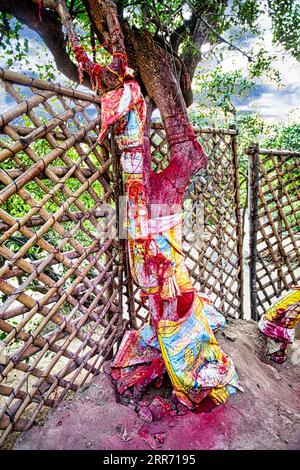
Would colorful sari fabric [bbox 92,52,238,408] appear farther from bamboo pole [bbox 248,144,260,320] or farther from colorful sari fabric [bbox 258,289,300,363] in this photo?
bamboo pole [bbox 248,144,260,320]

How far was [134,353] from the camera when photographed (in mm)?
1771

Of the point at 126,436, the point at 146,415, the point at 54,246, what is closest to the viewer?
the point at 126,436

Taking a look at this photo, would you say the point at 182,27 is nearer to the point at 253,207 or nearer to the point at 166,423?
the point at 253,207

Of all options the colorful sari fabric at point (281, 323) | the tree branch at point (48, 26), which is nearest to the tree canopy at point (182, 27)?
the tree branch at point (48, 26)

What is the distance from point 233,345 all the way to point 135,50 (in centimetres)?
218

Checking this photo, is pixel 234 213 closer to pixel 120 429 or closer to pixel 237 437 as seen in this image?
pixel 237 437

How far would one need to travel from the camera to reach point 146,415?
150 centimetres

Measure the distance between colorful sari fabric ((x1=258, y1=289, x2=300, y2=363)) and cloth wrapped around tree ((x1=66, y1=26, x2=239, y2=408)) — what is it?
725mm

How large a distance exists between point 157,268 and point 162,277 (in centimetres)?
6

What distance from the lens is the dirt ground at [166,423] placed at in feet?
4.44

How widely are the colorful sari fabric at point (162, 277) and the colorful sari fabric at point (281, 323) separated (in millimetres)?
728

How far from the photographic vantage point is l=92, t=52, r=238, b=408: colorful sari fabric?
1429 mm

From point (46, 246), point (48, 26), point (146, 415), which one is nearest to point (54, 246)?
point (46, 246)

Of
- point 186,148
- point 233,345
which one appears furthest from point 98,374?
point 186,148
